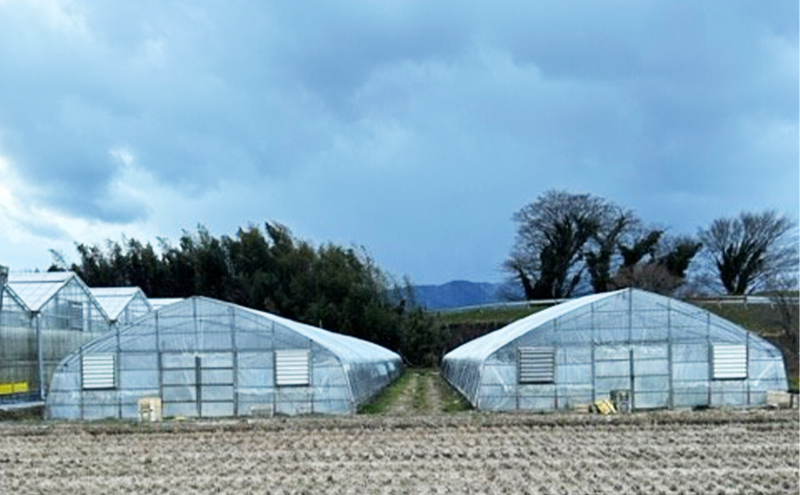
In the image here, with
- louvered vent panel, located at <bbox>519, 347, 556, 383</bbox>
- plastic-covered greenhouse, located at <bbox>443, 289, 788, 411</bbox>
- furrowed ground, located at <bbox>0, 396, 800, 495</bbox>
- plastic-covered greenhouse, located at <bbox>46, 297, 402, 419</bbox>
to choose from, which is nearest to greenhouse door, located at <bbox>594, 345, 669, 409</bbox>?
plastic-covered greenhouse, located at <bbox>443, 289, 788, 411</bbox>

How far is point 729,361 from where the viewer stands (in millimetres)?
21672

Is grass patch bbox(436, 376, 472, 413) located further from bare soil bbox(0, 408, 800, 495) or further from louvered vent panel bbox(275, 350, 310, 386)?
bare soil bbox(0, 408, 800, 495)

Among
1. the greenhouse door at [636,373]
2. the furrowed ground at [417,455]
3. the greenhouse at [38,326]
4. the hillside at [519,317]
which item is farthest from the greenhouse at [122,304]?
the greenhouse door at [636,373]

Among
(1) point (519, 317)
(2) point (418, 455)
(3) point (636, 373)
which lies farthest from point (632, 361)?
(1) point (519, 317)

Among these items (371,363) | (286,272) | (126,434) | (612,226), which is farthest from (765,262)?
(126,434)

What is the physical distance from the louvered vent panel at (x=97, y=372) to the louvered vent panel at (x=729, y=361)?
13.9 metres

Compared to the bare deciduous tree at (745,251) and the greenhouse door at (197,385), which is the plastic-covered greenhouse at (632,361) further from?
the bare deciduous tree at (745,251)

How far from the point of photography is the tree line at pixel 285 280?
5156 cm

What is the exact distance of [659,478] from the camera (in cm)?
1106

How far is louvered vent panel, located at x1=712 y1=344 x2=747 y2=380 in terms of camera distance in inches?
852

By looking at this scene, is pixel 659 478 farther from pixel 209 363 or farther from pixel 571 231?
pixel 571 231

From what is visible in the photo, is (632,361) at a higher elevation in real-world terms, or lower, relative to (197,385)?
higher

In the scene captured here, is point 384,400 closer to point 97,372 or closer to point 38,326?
point 97,372

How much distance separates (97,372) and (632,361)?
12366 millimetres
